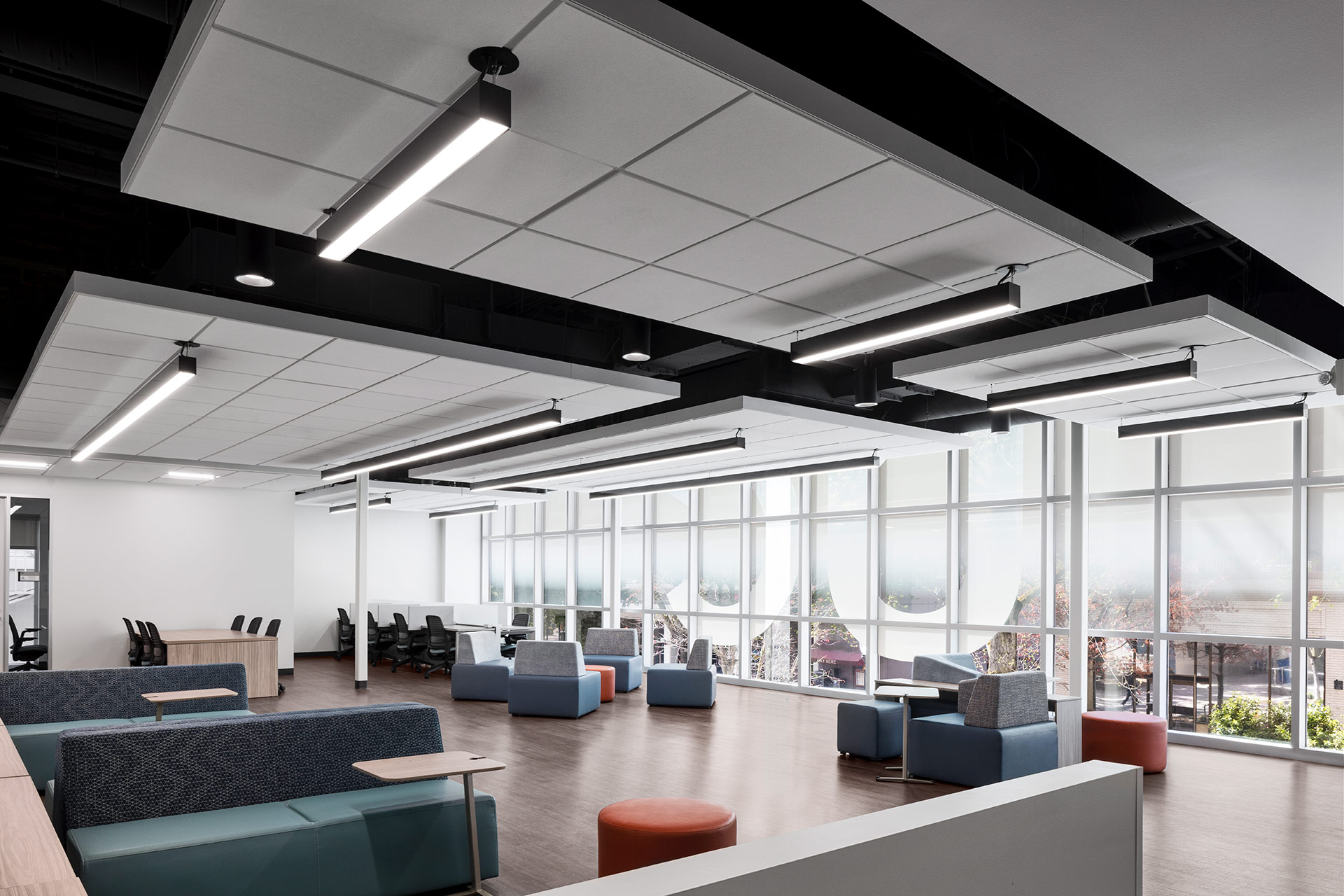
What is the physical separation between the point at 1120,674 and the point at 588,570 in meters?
10.8

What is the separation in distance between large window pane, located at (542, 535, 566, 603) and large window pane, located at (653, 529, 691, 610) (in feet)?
10.5

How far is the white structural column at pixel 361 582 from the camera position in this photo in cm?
1258

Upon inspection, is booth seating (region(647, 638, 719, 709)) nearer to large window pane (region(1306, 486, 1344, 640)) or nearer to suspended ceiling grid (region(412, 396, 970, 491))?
suspended ceiling grid (region(412, 396, 970, 491))

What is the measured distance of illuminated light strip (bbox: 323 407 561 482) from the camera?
8.37m

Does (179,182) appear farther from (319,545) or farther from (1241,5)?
(319,545)

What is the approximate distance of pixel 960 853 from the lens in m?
2.79

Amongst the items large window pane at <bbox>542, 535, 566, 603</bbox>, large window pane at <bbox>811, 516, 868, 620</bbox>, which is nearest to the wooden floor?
large window pane at <bbox>811, 516, 868, 620</bbox>

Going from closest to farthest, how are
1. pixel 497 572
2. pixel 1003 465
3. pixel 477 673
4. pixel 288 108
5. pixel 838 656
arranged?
pixel 288 108 → pixel 1003 465 → pixel 477 673 → pixel 838 656 → pixel 497 572

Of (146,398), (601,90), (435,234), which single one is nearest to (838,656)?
(146,398)

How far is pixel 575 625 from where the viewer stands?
62.0ft

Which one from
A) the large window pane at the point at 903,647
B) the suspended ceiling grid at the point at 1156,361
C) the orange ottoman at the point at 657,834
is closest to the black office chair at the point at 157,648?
the large window pane at the point at 903,647

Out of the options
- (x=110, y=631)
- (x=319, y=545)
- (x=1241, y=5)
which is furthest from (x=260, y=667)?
(x=1241, y=5)

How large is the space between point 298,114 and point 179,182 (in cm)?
87

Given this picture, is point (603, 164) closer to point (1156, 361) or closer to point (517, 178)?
point (517, 178)
